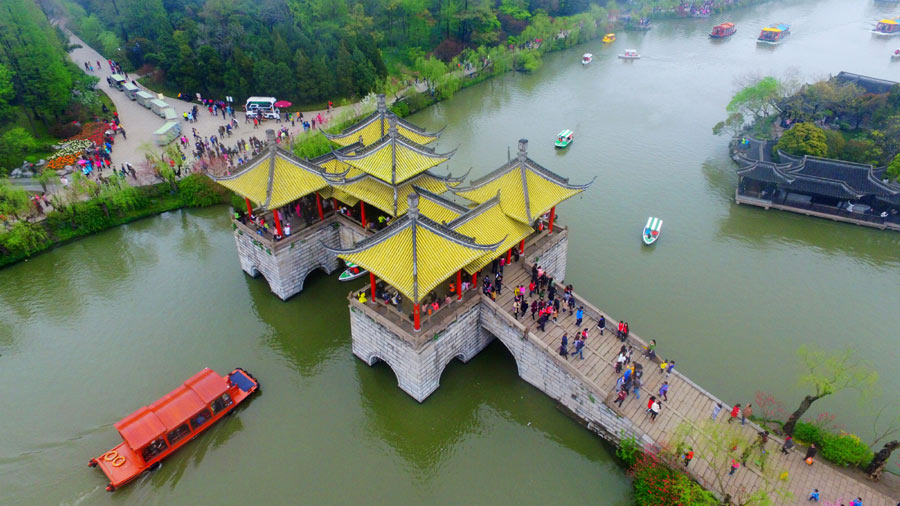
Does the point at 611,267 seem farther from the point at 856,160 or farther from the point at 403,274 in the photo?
the point at 856,160

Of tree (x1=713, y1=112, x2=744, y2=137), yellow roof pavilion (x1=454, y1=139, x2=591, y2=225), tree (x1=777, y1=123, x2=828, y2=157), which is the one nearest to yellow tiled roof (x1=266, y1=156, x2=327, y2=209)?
yellow roof pavilion (x1=454, y1=139, x2=591, y2=225)

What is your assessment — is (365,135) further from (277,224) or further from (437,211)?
(437,211)

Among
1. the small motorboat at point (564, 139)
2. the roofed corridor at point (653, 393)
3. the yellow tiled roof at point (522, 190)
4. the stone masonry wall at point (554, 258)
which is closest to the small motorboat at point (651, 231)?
the stone masonry wall at point (554, 258)

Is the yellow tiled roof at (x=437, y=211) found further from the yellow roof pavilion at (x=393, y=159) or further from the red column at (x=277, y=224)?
the red column at (x=277, y=224)

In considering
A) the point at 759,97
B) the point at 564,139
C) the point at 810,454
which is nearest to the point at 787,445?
the point at 810,454

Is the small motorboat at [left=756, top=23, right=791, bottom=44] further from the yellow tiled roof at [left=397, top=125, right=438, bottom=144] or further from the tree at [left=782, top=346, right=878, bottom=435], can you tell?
the yellow tiled roof at [left=397, top=125, right=438, bottom=144]

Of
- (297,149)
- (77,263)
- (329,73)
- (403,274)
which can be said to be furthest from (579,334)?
(329,73)

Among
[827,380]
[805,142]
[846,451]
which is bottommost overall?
[846,451]
